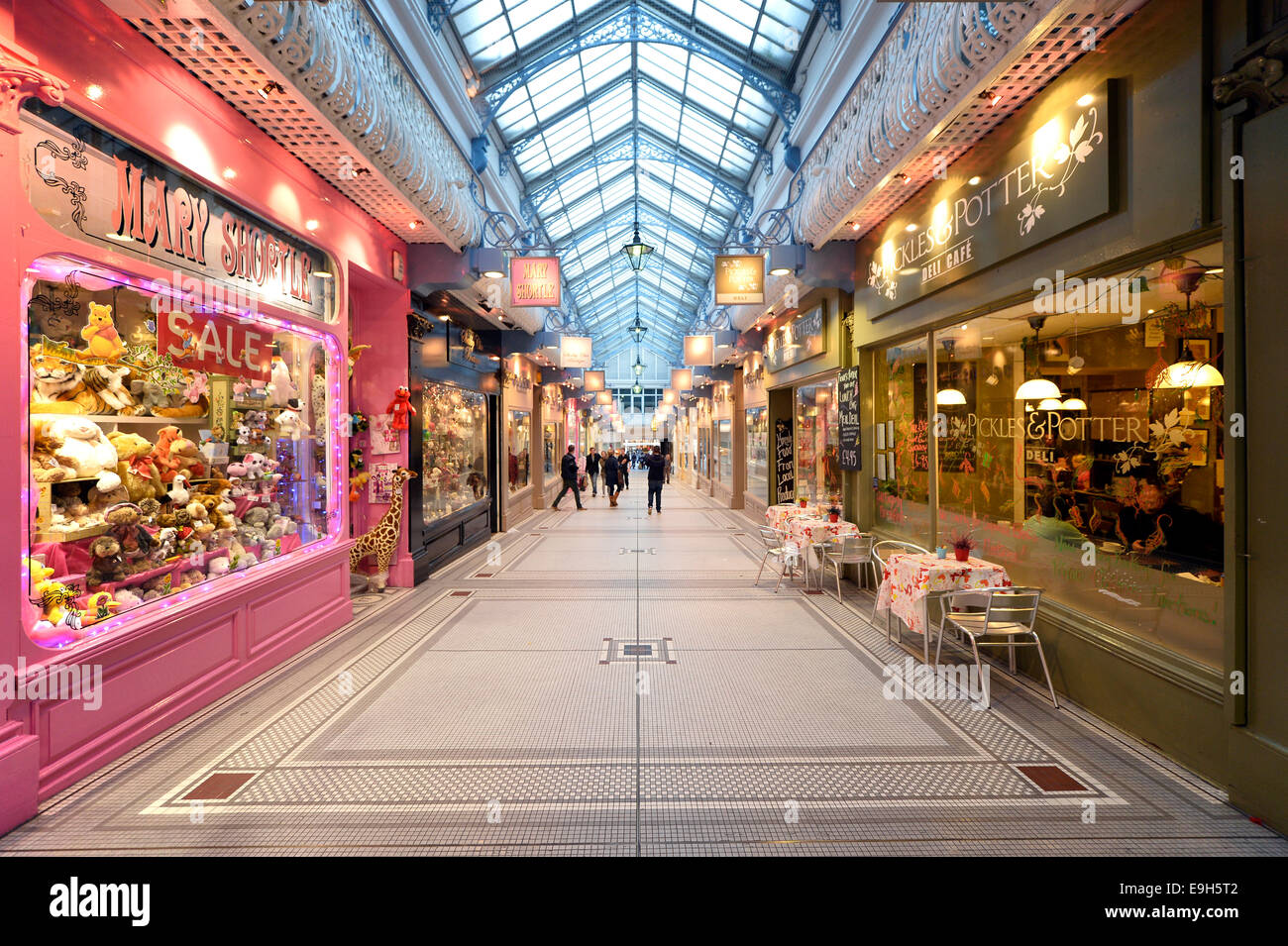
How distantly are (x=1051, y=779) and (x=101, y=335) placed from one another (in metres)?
5.35

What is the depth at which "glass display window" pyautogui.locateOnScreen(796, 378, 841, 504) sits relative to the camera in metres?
9.00

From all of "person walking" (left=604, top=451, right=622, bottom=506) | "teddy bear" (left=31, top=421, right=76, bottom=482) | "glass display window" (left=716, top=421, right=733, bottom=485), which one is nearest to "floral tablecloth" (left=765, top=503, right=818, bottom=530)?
"teddy bear" (left=31, top=421, right=76, bottom=482)

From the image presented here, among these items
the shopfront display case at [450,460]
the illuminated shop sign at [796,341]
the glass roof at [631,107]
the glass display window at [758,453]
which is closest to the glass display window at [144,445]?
the shopfront display case at [450,460]

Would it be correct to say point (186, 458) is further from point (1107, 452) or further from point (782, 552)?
point (1107, 452)

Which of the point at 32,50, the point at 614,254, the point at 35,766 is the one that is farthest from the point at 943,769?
the point at 614,254

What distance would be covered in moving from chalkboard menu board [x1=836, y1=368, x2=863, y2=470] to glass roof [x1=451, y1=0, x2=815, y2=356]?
4.09m

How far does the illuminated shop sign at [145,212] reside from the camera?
118 inches

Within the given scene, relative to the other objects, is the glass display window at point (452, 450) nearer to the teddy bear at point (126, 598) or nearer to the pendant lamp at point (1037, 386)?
the teddy bear at point (126, 598)

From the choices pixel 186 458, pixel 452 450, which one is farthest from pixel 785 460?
pixel 186 458

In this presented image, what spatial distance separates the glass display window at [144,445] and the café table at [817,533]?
15.7ft

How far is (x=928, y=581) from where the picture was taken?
4.48m

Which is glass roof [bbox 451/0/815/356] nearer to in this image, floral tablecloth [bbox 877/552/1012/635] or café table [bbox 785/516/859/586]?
café table [bbox 785/516/859/586]
